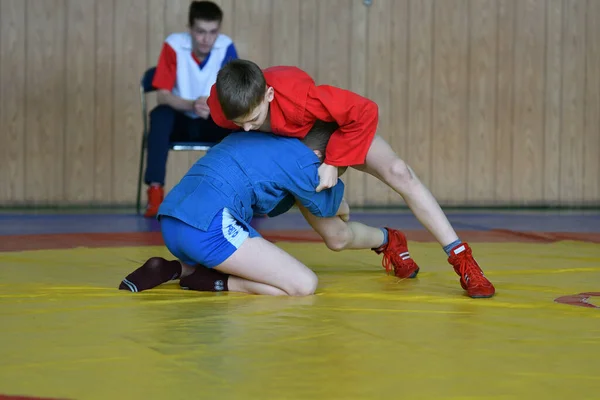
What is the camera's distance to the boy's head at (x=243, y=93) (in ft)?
7.95

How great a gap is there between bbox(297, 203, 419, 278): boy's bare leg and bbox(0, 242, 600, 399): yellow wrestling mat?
8 cm

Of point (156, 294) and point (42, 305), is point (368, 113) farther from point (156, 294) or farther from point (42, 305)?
point (42, 305)

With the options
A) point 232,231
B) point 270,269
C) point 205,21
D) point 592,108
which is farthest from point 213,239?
point 592,108

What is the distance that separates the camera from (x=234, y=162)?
104 inches

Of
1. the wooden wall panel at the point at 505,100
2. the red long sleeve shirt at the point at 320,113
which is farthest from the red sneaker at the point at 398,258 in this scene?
the wooden wall panel at the point at 505,100

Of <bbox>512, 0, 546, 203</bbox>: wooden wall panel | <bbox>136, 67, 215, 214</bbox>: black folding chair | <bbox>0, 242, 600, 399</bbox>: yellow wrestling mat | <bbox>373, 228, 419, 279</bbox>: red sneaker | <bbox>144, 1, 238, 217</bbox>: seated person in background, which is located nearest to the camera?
<bbox>0, 242, 600, 399</bbox>: yellow wrestling mat

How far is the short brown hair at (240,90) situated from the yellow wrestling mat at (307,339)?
0.51 meters

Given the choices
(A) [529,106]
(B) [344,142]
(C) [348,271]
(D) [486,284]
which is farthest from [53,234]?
(A) [529,106]

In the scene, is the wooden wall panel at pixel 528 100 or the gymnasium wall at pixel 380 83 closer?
the gymnasium wall at pixel 380 83

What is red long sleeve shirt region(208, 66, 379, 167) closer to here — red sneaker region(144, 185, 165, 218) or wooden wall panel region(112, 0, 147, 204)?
red sneaker region(144, 185, 165, 218)

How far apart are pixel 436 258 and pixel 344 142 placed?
958 millimetres

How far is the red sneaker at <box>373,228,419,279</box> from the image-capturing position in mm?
2932

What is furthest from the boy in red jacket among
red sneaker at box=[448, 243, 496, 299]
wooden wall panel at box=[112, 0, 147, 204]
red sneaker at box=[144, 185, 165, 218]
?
wooden wall panel at box=[112, 0, 147, 204]

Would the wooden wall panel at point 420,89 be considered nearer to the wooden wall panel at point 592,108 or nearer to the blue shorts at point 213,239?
the wooden wall panel at point 592,108
